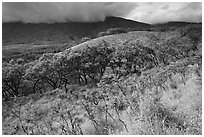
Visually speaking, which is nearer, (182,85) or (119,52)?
(182,85)

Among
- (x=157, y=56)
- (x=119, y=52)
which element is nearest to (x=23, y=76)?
(x=119, y=52)

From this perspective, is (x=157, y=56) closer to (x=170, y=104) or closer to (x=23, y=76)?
(x=23, y=76)

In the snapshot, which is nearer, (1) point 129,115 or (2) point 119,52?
(1) point 129,115

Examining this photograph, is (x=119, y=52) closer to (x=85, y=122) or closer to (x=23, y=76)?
(x=23, y=76)

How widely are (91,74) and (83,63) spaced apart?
1921 mm

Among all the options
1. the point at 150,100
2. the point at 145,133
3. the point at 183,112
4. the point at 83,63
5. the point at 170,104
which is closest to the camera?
the point at 145,133

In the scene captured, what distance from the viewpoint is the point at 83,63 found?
27.0 meters

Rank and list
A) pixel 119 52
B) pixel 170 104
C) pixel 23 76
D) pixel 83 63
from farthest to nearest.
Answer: pixel 119 52 → pixel 83 63 → pixel 23 76 → pixel 170 104

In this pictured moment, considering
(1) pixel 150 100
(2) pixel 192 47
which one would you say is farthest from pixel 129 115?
(2) pixel 192 47

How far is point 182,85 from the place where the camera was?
7480mm

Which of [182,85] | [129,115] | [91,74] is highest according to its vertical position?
[182,85]

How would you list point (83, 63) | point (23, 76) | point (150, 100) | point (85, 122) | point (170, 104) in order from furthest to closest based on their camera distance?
point (83, 63)
point (23, 76)
point (85, 122)
point (150, 100)
point (170, 104)

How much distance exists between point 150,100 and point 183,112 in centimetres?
156

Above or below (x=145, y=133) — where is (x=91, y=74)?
below
